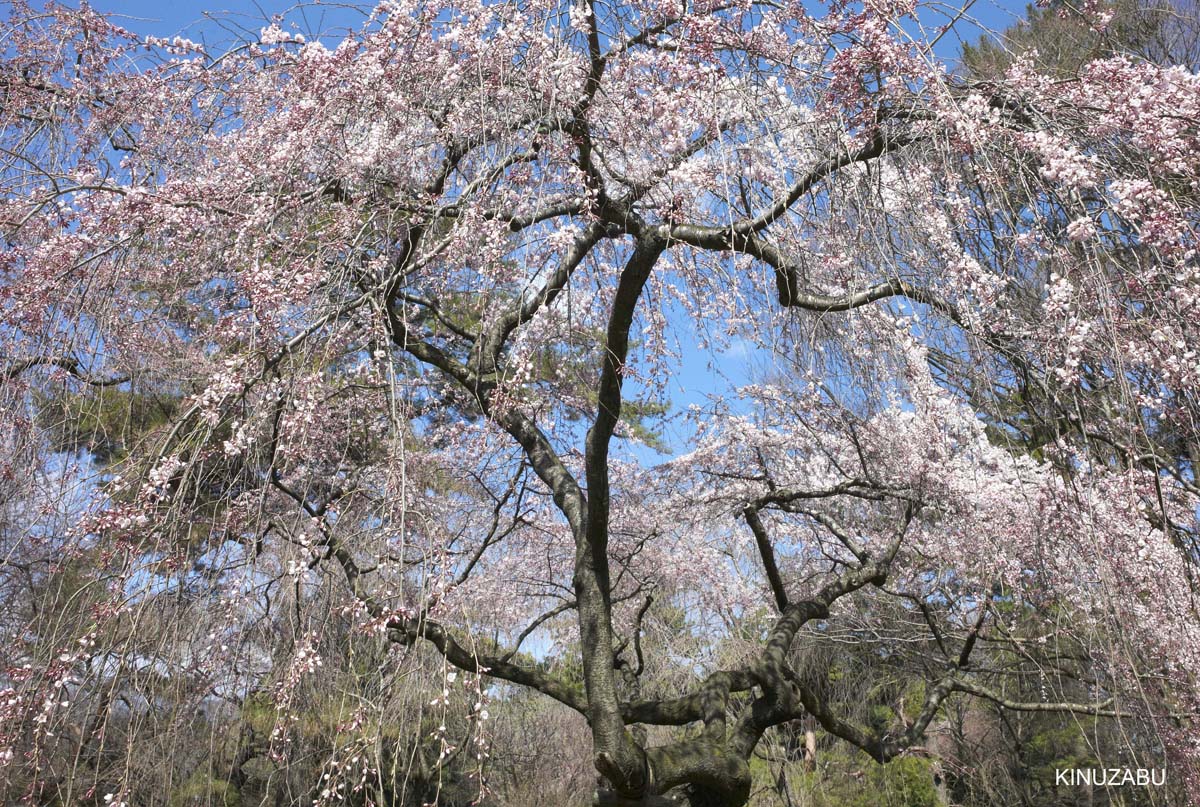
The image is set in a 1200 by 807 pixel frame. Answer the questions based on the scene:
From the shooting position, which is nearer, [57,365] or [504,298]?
[57,365]

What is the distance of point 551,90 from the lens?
2.48 m

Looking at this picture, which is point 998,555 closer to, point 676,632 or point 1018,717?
point 676,632

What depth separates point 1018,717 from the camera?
8.27 m

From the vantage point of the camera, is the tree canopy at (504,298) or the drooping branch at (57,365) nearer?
the tree canopy at (504,298)

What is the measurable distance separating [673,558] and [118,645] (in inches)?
208

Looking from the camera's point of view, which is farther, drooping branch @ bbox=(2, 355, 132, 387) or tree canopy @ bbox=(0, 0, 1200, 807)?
drooping branch @ bbox=(2, 355, 132, 387)

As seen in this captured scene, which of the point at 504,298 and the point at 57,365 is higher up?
the point at 504,298

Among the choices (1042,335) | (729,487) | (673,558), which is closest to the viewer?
(1042,335)

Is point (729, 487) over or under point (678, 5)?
under

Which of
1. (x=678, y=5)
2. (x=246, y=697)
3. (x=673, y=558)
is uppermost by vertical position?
(x=678, y=5)

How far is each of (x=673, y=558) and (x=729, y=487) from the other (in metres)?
1.44

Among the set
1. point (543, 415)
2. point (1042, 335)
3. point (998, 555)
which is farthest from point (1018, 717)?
point (1042, 335)

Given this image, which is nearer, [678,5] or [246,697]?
[678,5]

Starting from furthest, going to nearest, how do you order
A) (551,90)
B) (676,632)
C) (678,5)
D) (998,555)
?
(676,632)
(998,555)
(678,5)
(551,90)
